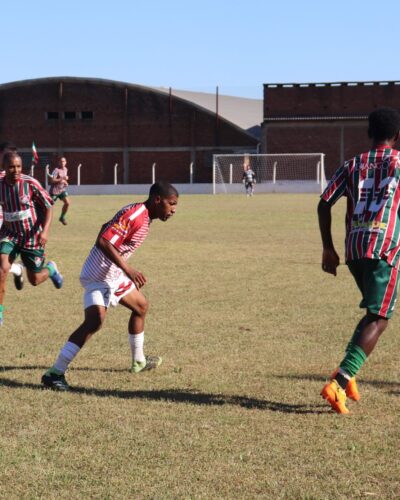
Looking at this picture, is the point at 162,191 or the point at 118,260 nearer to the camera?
the point at 118,260

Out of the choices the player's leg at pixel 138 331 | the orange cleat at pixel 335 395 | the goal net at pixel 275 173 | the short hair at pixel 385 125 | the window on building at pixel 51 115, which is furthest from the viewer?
the window on building at pixel 51 115

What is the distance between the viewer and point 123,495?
14.6 feet

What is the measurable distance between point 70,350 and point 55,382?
256 mm

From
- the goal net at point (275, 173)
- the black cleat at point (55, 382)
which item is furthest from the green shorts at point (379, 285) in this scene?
Result: the goal net at point (275, 173)

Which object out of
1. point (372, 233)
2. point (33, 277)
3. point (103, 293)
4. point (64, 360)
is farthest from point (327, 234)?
point (33, 277)

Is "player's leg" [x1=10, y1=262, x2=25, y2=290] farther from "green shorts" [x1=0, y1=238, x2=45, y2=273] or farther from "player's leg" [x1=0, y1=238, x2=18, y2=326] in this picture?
"player's leg" [x1=0, y1=238, x2=18, y2=326]

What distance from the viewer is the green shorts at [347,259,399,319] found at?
5883 mm

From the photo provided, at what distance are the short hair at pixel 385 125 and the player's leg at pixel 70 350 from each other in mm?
2366

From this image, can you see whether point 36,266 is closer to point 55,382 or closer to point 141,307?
point 141,307

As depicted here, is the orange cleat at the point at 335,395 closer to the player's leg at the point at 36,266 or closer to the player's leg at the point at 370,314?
the player's leg at the point at 370,314

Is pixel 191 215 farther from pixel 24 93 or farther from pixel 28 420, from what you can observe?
pixel 24 93

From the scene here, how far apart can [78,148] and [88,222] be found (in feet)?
125

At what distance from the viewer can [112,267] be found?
6.91 m

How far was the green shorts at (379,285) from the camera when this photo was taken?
588 cm
